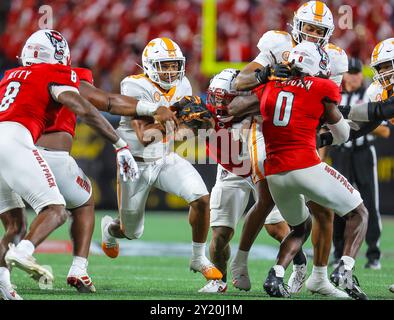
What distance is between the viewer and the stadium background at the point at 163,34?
442 inches

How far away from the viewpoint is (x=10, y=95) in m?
5.13

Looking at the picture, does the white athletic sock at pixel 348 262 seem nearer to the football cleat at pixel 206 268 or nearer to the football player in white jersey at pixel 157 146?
the football cleat at pixel 206 268

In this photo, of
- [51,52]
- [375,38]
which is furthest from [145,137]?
[375,38]

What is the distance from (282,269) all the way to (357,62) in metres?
2.72

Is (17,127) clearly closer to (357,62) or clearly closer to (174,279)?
(174,279)

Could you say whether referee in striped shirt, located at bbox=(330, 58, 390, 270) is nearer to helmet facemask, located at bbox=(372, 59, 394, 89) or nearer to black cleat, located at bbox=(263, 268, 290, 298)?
helmet facemask, located at bbox=(372, 59, 394, 89)

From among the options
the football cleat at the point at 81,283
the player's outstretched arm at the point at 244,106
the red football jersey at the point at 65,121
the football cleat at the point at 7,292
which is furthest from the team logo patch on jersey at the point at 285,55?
the football cleat at the point at 7,292

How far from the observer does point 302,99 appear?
522 cm

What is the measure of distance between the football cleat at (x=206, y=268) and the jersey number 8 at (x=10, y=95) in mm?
1599

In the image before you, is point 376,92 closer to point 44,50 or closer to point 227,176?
point 227,176

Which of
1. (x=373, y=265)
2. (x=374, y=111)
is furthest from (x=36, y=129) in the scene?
(x=373, y=265)

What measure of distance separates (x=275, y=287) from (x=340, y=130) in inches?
39.7

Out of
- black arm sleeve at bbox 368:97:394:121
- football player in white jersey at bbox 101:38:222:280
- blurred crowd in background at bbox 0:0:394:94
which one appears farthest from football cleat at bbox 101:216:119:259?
blurred crowd in background at bbox 0:0:394:94

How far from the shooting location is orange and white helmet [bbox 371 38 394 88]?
5898 millimetres
